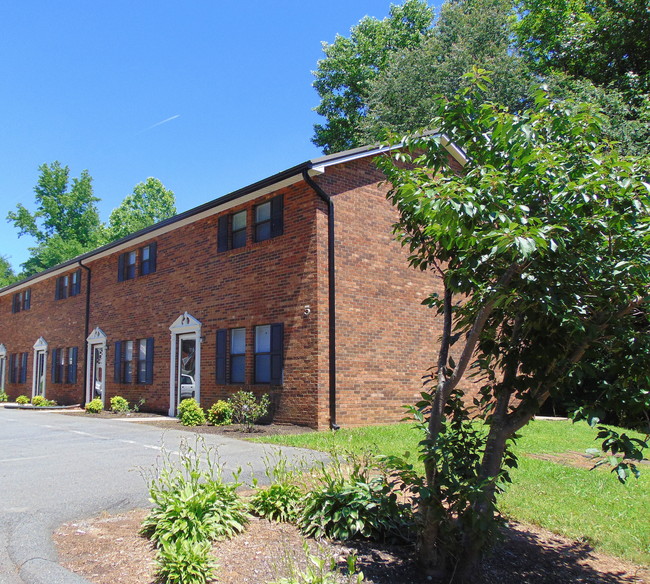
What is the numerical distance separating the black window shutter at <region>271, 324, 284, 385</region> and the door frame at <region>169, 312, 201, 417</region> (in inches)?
124

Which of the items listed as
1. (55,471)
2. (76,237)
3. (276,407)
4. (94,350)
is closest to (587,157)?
(55,471)

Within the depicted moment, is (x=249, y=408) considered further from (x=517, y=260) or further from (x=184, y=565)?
(x=517, y=260)

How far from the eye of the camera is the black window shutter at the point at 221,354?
45.4ft

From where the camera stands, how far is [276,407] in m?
12.3

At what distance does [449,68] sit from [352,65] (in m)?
11.1

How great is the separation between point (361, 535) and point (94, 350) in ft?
58.3

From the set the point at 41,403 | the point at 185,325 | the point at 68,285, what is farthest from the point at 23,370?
the point at 185,325

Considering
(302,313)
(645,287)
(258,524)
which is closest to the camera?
(645,287)

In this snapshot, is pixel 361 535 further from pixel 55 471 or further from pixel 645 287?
pixel 55 471

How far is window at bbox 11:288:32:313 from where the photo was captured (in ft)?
87.5

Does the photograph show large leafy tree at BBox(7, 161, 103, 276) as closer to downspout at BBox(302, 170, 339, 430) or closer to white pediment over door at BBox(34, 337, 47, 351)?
white pediment over door at BBox(34, 337, 47, 351)

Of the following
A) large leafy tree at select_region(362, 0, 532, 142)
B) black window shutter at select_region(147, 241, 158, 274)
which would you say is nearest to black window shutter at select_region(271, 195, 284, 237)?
black window shutter at select_region(147, 241, 158, 274)

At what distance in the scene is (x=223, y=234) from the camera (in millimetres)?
14586

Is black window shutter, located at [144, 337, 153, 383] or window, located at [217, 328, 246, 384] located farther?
black window shutter, located at [144, 337, 153, 383]
